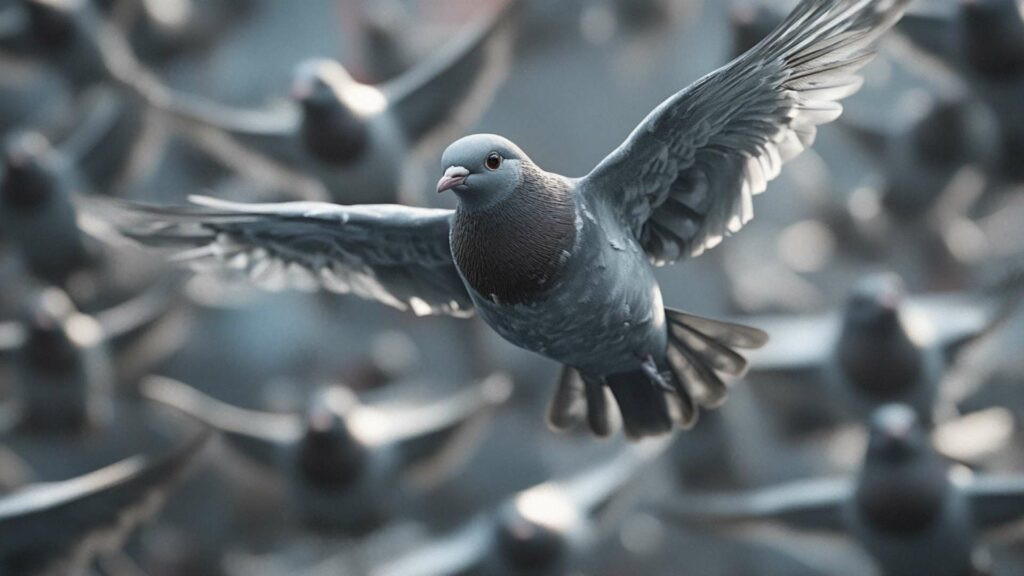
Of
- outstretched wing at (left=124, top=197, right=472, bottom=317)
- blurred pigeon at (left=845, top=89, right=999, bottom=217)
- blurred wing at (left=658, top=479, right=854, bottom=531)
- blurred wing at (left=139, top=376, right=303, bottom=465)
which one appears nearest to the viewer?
outstretched wing at (left=124, top=197, right=472, bottom=317)

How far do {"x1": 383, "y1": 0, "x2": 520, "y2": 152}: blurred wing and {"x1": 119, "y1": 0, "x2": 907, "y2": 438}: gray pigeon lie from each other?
60 cm

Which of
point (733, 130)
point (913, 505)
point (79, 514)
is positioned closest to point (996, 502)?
point (913, 505)

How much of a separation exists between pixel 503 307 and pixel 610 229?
0.35 feet

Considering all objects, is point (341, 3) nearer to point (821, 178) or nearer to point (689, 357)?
point (821, 178)

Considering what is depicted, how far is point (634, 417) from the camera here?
110 centimetres

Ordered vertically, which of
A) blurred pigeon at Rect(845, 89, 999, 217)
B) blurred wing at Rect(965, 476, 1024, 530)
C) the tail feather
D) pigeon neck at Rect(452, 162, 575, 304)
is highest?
pigeon neck at Rect(452, 162, 575, 304)

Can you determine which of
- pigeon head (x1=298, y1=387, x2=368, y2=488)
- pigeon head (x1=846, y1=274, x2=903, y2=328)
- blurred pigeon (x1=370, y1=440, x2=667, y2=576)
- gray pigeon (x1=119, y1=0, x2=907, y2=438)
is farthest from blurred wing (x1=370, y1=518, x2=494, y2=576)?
gray pigeon (x1=119, y1=0, x2=907, y2=438)

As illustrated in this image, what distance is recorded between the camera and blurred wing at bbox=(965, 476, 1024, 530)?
1595 millimetres

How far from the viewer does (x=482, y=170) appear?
2.87 ft

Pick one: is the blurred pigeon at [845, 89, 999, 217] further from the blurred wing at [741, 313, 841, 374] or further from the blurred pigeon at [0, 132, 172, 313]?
the blurred pigeon at [0, 132, 172, 313]

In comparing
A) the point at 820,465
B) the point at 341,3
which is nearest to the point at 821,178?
the point at 820,465

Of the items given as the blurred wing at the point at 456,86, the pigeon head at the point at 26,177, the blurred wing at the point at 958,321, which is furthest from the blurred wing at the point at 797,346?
the pigeon head at the point at 26,177

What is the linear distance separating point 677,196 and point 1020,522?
837 millimetres

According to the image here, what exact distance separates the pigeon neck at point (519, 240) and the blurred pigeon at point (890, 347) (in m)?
0.91
